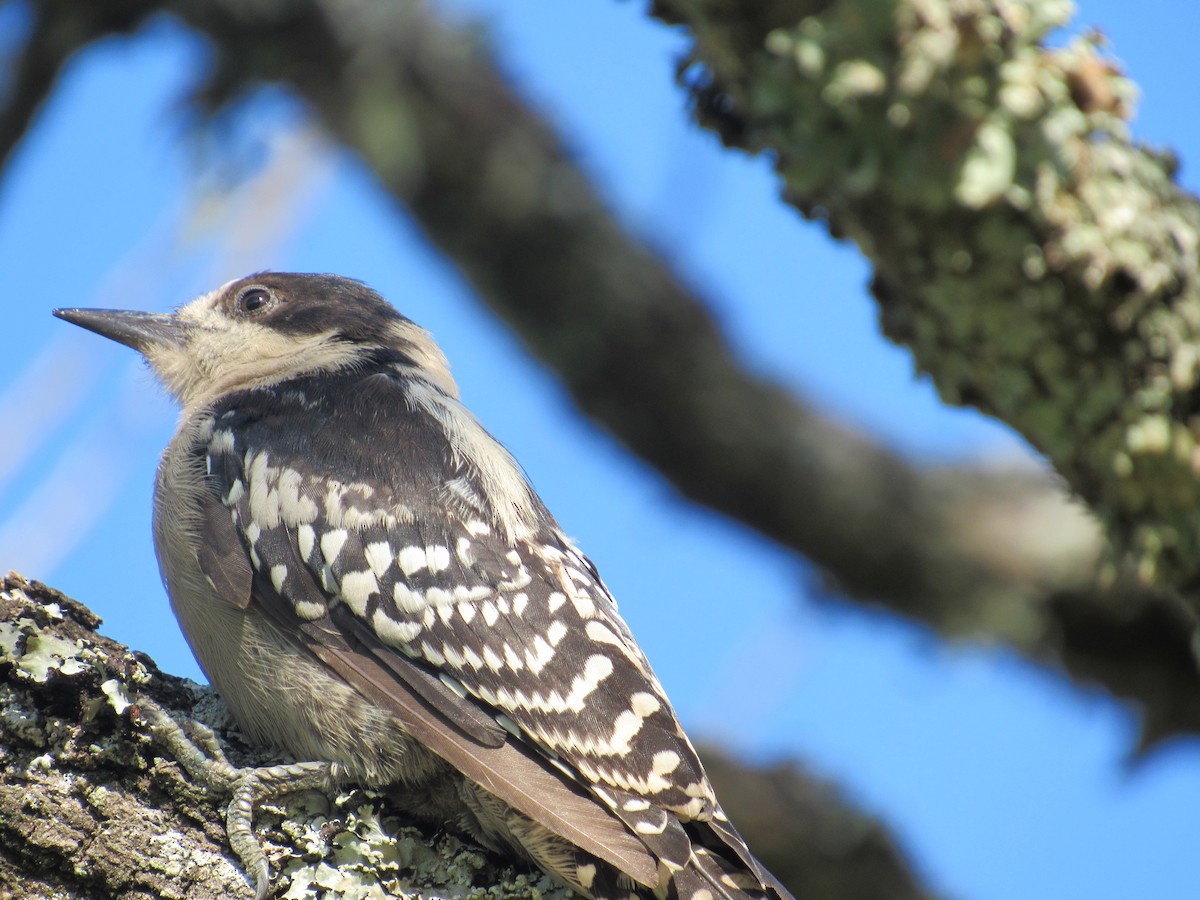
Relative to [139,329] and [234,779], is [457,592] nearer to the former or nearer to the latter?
[234,779]

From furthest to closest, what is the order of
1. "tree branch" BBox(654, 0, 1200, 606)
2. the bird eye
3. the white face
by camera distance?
the bird eye, the white face, "tree branch" BBox(654, 0, 1200, 606)

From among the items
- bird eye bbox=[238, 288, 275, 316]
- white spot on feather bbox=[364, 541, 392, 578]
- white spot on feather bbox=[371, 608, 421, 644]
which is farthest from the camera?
bird eye bbox=[238, 288, 275, 316]

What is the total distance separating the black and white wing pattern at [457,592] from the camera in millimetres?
3209

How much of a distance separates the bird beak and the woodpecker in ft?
2.31

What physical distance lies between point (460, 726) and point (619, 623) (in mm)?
784

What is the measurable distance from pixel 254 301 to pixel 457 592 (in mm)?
2025

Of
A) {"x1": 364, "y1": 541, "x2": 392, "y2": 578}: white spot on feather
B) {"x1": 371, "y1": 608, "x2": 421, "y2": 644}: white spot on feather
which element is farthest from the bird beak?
{"x1": 371, "y1": 608, "x2": 421, "y2": 644}: white spot on feather

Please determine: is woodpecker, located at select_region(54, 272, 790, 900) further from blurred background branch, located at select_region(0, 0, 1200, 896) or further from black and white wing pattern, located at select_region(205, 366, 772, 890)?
blurred background branch, located at select_region(0, 0, 1200, 896)

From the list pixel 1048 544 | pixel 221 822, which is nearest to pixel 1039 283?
pixel 221 822

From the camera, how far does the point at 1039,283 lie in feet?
6.89

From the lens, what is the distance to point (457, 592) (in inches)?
138

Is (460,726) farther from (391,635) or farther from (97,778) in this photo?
(97,778)

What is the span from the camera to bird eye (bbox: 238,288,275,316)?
4953mm

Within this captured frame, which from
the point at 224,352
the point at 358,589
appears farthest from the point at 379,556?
the point at 224,352
